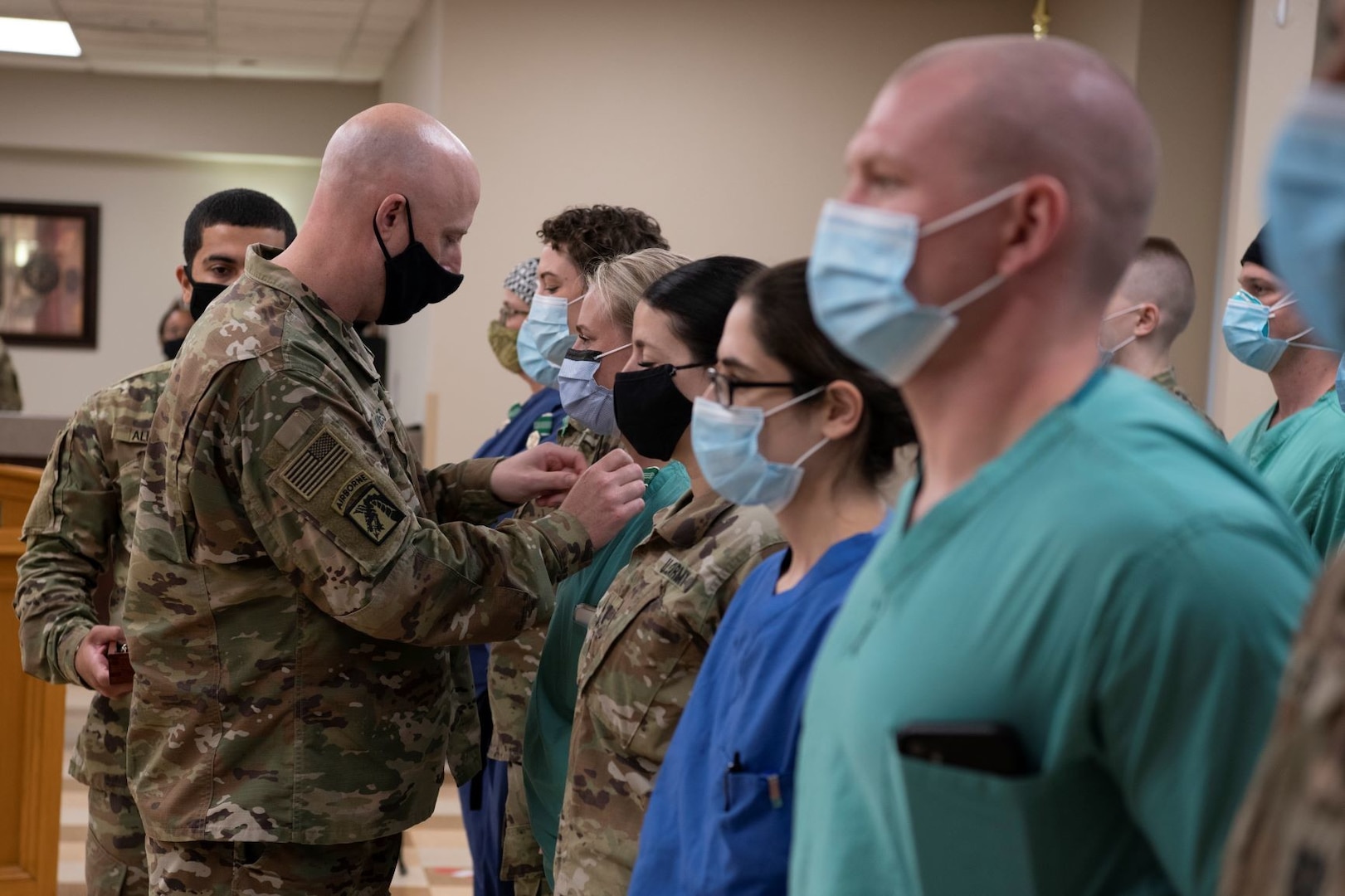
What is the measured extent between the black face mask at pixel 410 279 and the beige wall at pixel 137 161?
7588mm

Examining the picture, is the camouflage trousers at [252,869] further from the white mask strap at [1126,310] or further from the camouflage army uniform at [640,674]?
the white mask strap at [1126,310]

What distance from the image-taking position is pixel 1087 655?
0.91 metres

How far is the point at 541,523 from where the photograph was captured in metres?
2.26

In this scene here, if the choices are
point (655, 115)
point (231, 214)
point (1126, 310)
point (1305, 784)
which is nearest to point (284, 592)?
point (231, 214)

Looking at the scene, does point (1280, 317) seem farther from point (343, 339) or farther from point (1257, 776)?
point (1257, 776)

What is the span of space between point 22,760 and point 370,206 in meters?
2.09

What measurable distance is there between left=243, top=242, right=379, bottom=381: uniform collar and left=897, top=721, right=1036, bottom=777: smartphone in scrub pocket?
1.48 metres

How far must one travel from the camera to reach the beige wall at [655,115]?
21.0 feet

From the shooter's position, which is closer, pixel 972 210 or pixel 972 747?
pixel 972 747

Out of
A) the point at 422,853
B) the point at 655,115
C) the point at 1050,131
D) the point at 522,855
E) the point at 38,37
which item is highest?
the point at 38,37

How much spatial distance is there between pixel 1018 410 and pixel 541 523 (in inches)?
50.7

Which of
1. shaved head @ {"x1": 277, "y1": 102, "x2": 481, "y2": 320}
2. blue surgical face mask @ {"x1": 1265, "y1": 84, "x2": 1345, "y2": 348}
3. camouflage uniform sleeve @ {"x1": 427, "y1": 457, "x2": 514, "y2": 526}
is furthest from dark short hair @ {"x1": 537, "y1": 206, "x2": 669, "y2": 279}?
blue surgical face mask @ {"x1": 1265, "y1": 84, "x2": 1345, "y2": 348}

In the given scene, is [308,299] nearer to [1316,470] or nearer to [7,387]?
[1316,470]

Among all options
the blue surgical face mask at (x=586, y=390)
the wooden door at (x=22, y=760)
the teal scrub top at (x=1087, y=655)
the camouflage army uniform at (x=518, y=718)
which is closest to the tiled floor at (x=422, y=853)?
the wooden door at (x=22, y=760)
